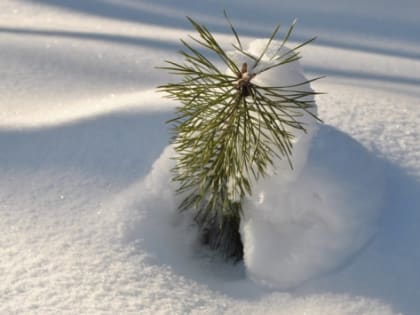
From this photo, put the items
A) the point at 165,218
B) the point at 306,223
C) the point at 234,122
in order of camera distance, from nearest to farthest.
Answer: the point at 234,122 → the point at 306,223 → the point at 165,218

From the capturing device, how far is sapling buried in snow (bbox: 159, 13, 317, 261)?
149 centimetres

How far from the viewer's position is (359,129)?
84.1 inches

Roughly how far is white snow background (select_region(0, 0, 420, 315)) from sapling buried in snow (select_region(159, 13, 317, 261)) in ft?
0.33

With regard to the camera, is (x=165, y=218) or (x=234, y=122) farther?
(x=165, y=218)

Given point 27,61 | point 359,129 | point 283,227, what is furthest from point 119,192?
point 27,61

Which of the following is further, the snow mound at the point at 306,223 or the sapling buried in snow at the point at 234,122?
the snow mound at the point at 306,223

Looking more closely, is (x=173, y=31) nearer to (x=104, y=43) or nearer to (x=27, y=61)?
(x=104, y=43)

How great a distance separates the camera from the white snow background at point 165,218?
1.59m

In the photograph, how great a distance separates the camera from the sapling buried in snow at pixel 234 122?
1.49 metres

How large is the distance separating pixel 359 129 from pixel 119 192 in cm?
86

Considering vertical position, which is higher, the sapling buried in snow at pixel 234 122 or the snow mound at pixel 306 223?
the sapling buried in snow at pixel 234 122

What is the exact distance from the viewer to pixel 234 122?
152 cm

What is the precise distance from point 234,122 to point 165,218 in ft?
1.63

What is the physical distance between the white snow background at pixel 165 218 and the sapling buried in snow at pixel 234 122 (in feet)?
0.33
